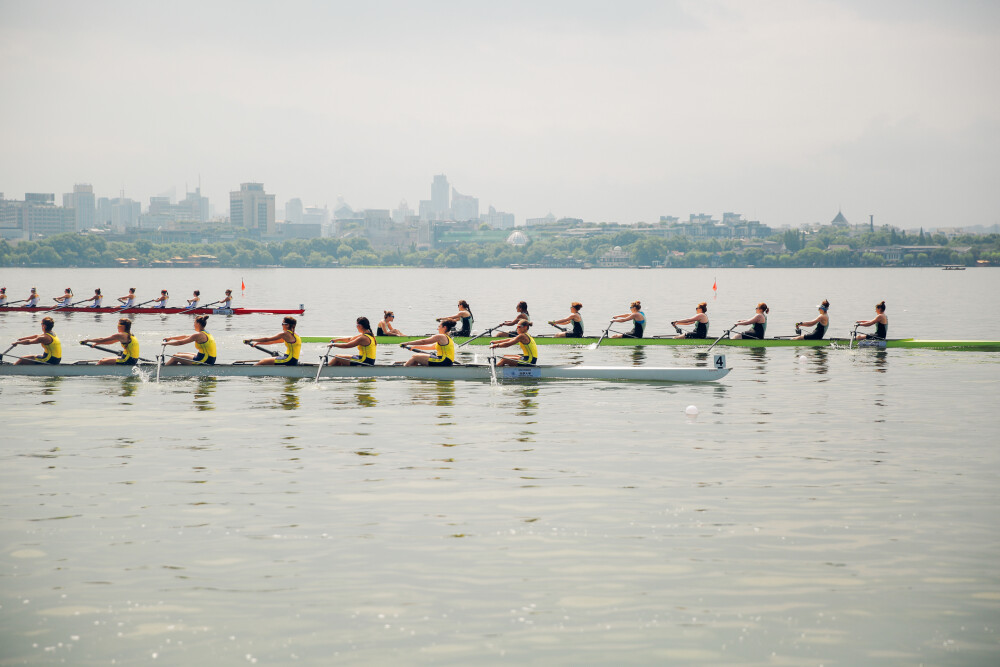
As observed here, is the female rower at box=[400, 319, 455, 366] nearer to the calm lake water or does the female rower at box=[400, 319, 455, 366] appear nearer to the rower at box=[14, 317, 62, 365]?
the calm lake water

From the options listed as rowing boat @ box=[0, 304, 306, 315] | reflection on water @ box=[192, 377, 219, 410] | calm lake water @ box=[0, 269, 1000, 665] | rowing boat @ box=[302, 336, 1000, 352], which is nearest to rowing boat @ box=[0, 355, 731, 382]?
reflection on water @ box=[192, 377, 219, 410]

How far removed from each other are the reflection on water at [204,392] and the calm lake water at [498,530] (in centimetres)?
32

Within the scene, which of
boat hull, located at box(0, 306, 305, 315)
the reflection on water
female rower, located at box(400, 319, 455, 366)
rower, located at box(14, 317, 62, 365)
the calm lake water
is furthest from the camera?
boat hull, located at box(0, 306, 305, 315)

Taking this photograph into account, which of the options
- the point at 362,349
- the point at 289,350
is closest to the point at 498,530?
the point at 362,349

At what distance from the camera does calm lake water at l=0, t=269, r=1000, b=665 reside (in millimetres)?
8664

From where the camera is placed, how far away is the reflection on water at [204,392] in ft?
72.2

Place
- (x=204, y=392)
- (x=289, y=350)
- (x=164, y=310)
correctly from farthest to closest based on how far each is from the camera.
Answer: (x=164, y=310) → (x=289, y=350) → (x=204, y=392)

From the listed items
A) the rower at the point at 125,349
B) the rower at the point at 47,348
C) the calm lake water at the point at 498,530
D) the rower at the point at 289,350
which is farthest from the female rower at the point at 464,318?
the rower at the point at 47,348

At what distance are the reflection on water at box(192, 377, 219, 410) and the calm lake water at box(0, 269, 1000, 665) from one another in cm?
32

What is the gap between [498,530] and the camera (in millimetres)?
11852

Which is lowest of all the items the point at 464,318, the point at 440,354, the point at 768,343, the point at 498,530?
the point at 498,530

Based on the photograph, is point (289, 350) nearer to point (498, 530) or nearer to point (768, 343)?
point (498, 530)

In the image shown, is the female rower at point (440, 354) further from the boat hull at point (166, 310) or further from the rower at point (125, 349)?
the boat hull at point (166, 310)

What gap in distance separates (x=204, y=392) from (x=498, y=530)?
1418 cm
